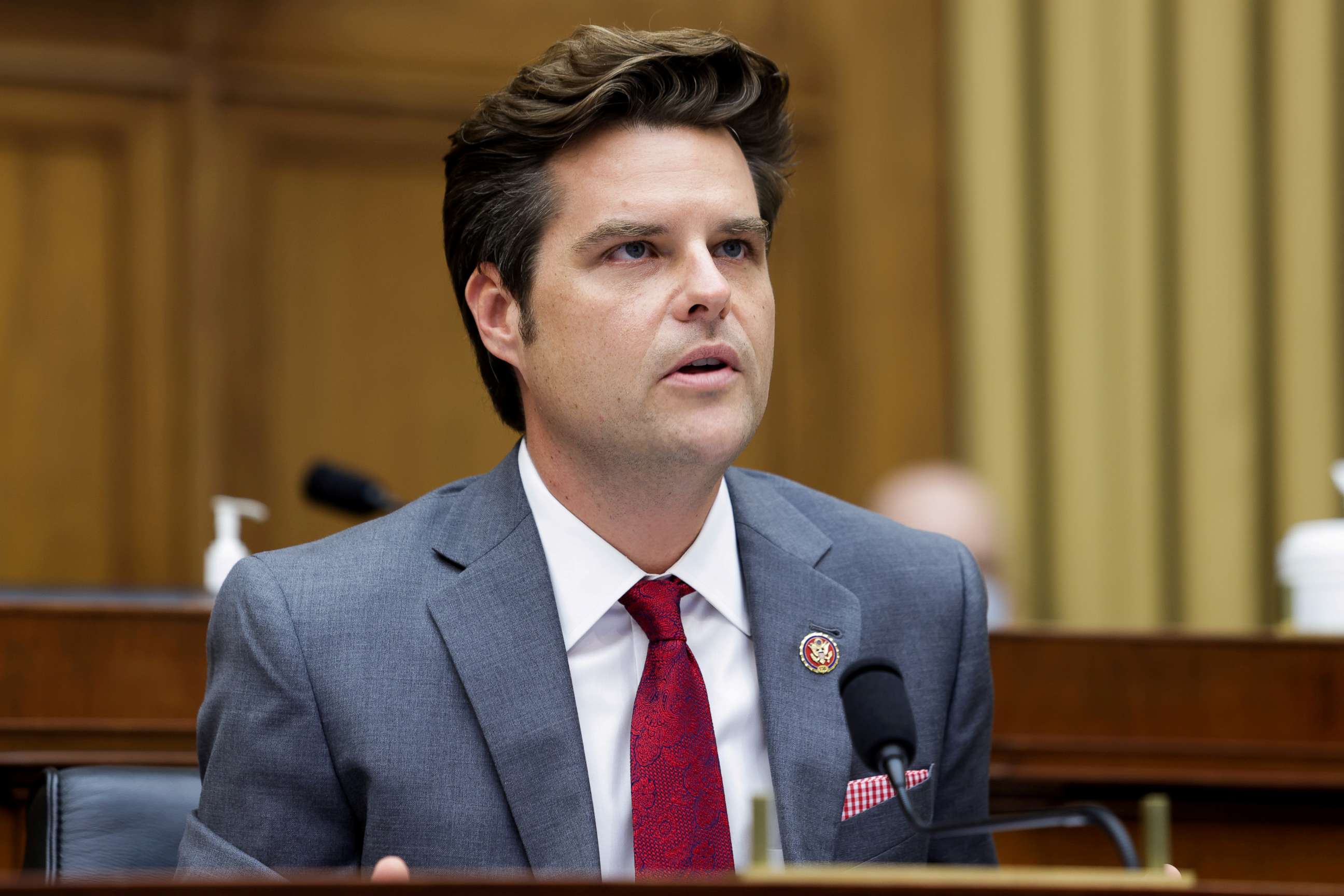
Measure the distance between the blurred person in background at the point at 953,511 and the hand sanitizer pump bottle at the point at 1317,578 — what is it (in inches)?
34.8

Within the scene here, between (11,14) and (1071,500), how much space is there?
2864mm

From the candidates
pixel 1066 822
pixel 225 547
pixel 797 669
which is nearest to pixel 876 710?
pixel 1066 822

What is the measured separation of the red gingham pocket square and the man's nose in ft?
1.63

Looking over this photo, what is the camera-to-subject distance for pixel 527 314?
1.59 meters

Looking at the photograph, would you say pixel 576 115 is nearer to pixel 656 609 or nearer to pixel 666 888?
pixel 656 609

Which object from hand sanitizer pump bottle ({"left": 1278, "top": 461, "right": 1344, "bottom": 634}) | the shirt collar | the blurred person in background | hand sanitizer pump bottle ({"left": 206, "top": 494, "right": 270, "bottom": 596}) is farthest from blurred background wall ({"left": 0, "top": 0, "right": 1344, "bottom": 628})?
the shirt collar

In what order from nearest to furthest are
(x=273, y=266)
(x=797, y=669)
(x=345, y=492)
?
(x=797, y=669), (x=345, y=492), (x=273, y=266)

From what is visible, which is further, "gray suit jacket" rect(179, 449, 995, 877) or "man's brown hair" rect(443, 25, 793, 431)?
"man's brown hair" rect(443, 25, 793, 431)

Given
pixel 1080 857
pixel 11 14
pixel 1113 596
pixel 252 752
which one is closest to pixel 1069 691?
pixel 1080 857

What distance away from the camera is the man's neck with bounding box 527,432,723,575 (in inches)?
60.3

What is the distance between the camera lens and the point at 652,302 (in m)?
1.47

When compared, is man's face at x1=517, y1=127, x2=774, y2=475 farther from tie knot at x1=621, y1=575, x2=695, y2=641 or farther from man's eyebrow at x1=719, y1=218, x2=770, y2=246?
tie knot at x1=621, y1=575, x2=695, y2=641

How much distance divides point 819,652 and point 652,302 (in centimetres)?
40

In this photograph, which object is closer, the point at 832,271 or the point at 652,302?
the point at 652,302
